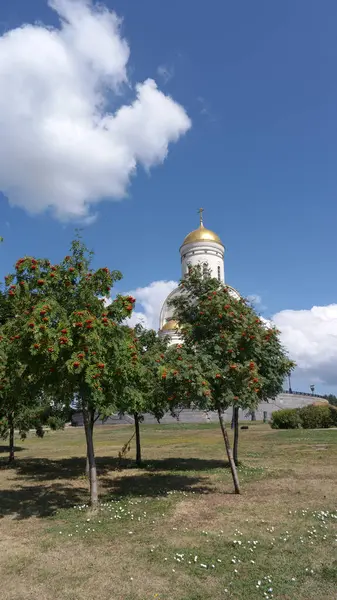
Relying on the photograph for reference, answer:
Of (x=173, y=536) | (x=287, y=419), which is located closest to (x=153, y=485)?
(x=173, y=536)

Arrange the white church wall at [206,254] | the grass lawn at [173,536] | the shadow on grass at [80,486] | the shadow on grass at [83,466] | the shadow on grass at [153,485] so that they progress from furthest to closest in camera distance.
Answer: the white church wall at [206,254] < the shadow on grass at [83,466] < the shadow on grass at [153,485] < the shadow on grass at [80,486] < the grass lawn at [173,536]

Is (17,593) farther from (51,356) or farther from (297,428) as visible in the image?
(297,428)

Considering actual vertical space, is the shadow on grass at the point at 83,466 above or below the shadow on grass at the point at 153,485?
below

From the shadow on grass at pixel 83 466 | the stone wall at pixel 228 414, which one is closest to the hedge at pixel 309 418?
the stone wall at pixel 228 414

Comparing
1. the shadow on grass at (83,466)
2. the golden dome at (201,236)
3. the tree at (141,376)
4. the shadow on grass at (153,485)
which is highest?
the golden dome at (201,236)

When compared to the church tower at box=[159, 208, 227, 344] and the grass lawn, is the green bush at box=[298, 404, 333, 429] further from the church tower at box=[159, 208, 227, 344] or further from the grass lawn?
the church tower at box=[159, 208, 227, 344]

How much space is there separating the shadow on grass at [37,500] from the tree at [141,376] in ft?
10.2

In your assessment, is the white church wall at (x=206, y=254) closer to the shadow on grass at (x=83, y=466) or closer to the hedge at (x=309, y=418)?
the hedge at (x=309, y=418)

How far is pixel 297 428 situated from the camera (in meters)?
37.1

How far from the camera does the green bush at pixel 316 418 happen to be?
121 feet

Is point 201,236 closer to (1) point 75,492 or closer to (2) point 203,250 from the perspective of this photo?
(2) point 203,250

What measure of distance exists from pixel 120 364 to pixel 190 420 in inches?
1579

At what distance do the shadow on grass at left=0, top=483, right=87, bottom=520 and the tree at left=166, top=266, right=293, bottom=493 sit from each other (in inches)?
A: 194

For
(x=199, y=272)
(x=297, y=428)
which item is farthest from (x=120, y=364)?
(x=297, y=428)
